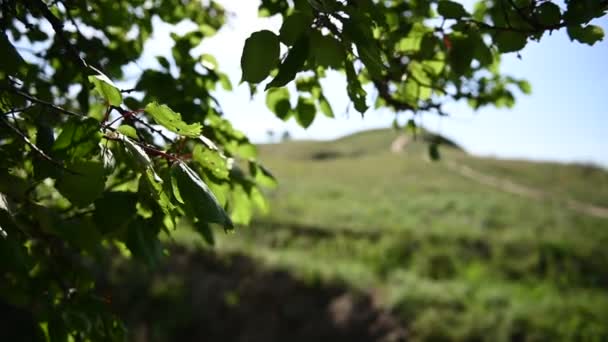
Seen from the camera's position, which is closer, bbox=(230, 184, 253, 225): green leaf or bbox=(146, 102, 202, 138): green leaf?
bbox=(146, 102, 202, 138): green leaf

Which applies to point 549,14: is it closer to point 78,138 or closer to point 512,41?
point 512,41

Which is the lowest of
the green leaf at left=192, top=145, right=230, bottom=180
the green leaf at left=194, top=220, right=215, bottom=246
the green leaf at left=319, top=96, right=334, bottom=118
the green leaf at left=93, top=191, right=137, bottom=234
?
the green leaf at left=194, top=220, right=215, bottom=246

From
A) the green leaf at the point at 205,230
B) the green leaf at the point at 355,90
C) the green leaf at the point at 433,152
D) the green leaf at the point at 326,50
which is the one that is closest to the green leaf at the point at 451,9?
the green leaf at the point at 355,90

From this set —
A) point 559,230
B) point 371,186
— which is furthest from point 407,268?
point 371,186

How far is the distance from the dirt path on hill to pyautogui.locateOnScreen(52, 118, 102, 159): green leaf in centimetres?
2444

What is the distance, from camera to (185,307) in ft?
27.5

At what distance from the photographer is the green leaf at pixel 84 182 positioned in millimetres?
1029

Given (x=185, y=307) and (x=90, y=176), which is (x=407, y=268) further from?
(x=90, y=176)

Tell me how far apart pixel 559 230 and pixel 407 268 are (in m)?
8.67

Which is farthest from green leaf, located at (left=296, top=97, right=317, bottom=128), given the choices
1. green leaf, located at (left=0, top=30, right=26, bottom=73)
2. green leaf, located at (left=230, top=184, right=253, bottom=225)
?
green leaf, located at (left=0, top=30, right=26, bottom=73)

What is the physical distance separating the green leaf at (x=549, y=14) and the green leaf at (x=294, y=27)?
772 millimetres

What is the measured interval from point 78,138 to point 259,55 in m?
0.43

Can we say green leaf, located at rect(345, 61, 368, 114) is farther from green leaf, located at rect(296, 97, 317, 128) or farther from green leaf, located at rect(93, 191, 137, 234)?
green leaf, located at rect(296, 97, 317, 128)

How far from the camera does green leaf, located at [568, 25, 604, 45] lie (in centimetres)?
139
